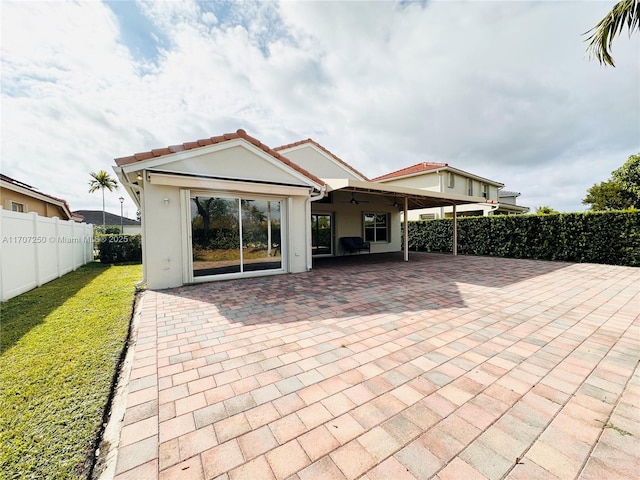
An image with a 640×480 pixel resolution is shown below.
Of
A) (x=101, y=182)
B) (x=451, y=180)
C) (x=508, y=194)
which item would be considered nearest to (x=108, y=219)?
(x=101, y=182)

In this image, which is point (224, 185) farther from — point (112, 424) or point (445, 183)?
point (445, 183)

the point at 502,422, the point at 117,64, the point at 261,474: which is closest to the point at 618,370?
the point at 502,422

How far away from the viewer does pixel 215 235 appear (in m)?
8.00

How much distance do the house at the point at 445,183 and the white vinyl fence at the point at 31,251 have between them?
23478 mm

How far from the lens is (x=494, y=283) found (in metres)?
7.53

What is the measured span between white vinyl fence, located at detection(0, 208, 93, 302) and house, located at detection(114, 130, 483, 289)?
2589 millimetres

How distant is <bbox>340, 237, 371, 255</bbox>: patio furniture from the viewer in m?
14.6

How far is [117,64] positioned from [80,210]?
6846 cm

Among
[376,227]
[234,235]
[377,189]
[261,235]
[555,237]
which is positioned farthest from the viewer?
[376,227]

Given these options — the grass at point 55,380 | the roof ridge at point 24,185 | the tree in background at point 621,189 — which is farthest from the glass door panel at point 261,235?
the tree in background at point 621,189

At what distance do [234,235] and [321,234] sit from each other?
23.1ft

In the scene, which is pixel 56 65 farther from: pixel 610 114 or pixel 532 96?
pixel 610 114

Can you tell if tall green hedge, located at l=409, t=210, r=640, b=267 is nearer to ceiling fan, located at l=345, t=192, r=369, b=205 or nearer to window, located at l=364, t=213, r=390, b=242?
window, located at l=364, t=213, r=390, b=242

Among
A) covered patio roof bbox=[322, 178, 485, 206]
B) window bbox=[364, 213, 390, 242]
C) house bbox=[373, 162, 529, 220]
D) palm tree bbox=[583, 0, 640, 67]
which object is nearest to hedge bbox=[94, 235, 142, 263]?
covered patio roof bbox=[322, 178, 485, 206]
